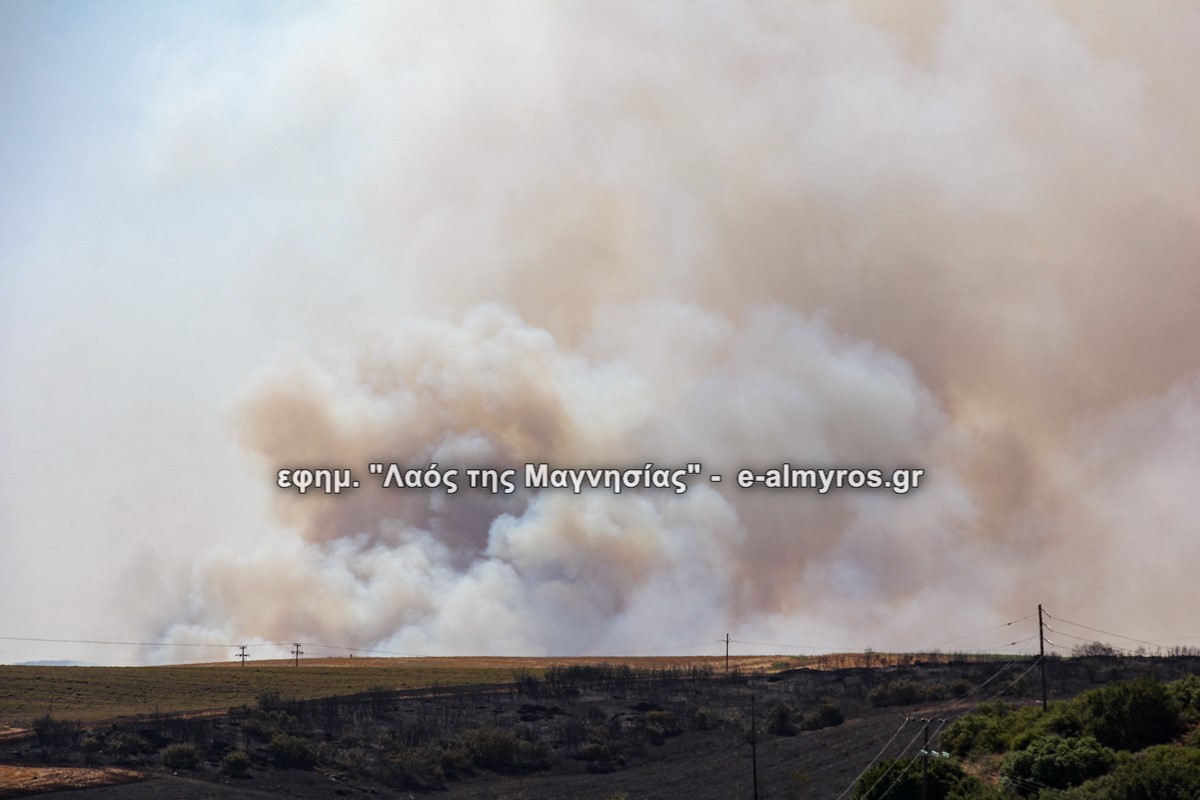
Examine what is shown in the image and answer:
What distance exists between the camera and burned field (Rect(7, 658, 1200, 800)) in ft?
249

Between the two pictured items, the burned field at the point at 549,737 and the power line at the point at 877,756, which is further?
the burned field at the point at 549,737

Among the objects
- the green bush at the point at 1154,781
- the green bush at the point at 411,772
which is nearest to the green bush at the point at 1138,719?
the green bush at the point at 1154,781

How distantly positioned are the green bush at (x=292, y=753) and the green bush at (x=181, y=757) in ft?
17.2

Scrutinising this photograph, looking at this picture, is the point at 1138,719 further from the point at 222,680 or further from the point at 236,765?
the point at 222,680

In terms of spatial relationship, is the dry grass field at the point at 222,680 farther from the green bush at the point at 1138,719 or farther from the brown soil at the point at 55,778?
the green bush at the point at 1138,719

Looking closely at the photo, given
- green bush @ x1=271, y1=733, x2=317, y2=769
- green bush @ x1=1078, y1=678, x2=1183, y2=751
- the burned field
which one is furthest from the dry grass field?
green bush @ x1=1078, y1=678, x2=1183, y2=751

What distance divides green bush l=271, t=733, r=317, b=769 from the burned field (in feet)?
0.32

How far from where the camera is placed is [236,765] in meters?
77.8

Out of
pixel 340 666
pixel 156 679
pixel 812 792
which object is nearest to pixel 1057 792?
pixel 812 792

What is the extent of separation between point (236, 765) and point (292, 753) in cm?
396

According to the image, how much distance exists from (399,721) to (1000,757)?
155 ft

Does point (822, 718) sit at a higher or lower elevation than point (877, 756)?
higher

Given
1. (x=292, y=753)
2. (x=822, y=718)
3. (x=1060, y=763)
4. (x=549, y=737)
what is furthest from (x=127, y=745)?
(x=1060, y=763)

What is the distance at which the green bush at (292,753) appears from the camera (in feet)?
262
